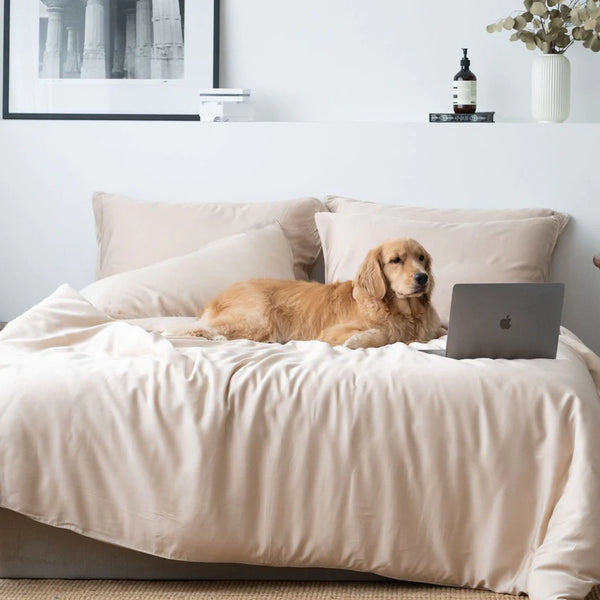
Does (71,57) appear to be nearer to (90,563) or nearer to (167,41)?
(167,41)

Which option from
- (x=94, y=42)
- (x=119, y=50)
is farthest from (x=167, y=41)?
(x=94, y=42)

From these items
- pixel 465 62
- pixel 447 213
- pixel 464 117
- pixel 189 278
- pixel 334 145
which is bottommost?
pixel 189 278

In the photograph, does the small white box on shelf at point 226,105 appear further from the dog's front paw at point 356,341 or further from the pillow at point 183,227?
the dog's front paw at point 356,341

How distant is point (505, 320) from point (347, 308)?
25.0 inches

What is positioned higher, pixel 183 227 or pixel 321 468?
pixel 183 227

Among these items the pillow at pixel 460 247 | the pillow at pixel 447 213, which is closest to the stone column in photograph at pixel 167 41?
the pillow at pixel 447 213

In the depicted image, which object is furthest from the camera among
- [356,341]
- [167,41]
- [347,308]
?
[167,41]

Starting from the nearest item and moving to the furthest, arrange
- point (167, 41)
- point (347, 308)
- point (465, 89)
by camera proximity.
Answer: point (347, 308) → point (465, 89) → point (167, 41)

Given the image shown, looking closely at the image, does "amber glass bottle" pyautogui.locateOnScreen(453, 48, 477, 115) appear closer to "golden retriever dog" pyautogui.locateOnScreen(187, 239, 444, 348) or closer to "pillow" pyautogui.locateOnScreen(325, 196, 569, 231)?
"pillow" pyautogui.locateOnScreen(325, 196, 569, 231)

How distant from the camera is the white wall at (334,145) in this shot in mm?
3549

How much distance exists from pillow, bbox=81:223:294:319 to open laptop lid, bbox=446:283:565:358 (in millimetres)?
1052

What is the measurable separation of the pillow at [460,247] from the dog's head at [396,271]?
0.41 meters

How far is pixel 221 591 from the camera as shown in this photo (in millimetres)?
2094

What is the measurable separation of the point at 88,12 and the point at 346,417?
249 cm
